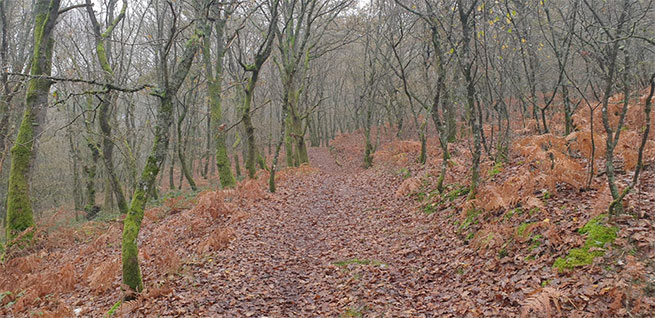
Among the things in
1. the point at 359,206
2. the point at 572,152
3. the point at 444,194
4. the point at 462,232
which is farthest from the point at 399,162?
the point at 462,232

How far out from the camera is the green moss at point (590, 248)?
467 centimetres

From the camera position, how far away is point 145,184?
592cm

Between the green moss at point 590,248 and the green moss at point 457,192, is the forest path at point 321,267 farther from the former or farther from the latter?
the green moss at point 590,248

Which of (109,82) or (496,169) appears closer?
(496,169)

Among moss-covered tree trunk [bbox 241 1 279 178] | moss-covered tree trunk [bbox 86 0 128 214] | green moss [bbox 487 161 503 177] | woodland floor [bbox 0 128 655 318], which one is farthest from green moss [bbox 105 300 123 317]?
moss-covered tree trunk [bbox 241 1 279 178]

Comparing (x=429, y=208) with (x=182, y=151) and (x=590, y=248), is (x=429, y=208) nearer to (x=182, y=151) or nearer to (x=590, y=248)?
(x=590, y=248)

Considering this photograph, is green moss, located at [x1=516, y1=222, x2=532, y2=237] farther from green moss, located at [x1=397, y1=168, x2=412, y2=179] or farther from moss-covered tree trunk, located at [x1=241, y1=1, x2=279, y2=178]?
moss-covered tree trunk, located at [x1=241, y1=1, x2=279, y2=178]

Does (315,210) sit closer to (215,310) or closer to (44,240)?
(215,310)

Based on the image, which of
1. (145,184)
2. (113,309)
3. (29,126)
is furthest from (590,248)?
(29,126)

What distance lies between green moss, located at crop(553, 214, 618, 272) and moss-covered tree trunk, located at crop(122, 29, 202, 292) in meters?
6.10

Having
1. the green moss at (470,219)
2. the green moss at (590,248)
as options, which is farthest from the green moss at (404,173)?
the green moss at (590,248)

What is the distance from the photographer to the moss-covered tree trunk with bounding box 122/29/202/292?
579 cm

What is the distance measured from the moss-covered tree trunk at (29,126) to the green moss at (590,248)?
38.6ft

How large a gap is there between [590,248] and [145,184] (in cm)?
660
